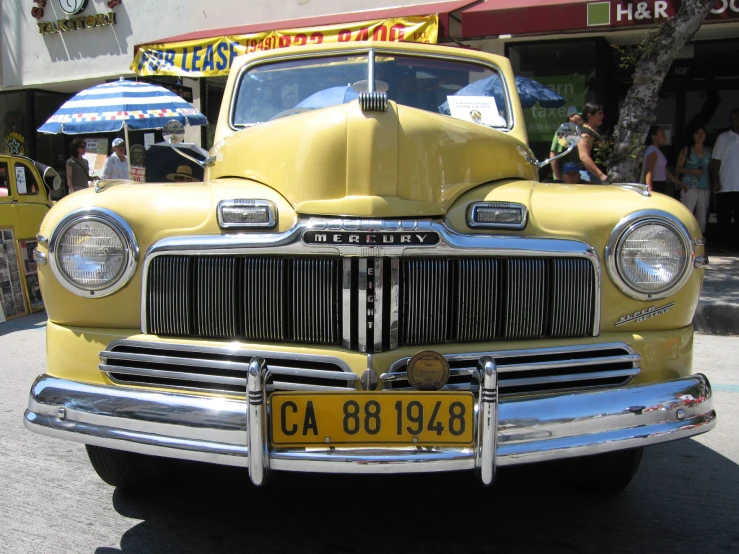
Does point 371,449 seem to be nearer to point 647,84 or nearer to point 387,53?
point 387,53

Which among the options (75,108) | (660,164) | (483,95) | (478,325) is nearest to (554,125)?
(660,164)

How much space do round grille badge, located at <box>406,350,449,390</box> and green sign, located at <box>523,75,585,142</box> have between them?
8463 mm

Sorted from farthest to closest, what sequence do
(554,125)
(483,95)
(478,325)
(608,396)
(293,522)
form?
(554,125) → (483,95) → (293,522) → (478,325) → (608,396)

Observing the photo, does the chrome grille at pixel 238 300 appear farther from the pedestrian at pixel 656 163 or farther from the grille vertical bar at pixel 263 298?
the pedestrian at pixel 656 163

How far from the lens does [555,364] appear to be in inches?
93.3

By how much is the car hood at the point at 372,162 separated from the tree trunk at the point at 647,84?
174 inches

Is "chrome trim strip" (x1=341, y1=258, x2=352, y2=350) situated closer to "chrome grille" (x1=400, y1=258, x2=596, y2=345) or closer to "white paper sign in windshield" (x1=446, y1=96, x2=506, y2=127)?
"chrome grille" (x1=400, y1=258, x2=596, y2=345)

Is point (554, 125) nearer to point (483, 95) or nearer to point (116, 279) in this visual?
point (483, 95)

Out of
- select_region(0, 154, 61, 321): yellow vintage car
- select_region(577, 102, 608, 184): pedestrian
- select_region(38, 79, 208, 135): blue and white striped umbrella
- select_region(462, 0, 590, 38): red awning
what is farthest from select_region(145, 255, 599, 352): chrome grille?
select_region(462, 0, 590, 38): red awning

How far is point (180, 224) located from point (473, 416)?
Answer: 3.63 feet

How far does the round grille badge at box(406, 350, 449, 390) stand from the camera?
222 cm

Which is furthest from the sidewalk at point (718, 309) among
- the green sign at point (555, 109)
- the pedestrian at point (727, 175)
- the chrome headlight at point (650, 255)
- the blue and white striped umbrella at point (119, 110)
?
the blue and white striped umbrella at point (119, 110)

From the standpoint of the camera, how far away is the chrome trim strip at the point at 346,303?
7.68 feet

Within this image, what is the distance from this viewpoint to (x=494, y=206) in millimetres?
2441
